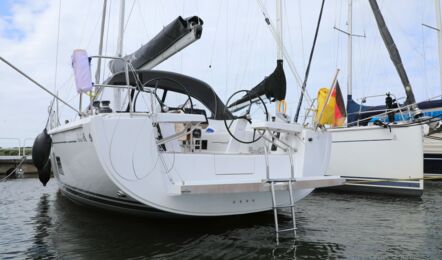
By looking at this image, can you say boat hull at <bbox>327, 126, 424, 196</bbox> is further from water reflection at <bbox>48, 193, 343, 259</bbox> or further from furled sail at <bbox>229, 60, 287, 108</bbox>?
water reflection at <bbox>48, 193, 343, 259</bbox>

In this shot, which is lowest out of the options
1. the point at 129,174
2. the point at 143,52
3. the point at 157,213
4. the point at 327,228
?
the point at 327,228

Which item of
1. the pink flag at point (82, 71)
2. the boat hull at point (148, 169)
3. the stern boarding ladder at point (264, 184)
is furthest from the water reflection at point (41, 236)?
the pink flag at point (82, 71)

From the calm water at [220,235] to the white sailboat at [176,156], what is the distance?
343 mm

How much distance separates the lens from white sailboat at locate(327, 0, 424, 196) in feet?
29.4

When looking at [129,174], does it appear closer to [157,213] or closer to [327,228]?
[157,213]

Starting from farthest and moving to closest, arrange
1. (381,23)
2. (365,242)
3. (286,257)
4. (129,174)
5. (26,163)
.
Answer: (26,163) < (381,23) < (365,242) < (129,174) < (286,257)

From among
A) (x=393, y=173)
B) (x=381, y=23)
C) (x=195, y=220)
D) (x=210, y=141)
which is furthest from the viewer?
(x=381, y=23)

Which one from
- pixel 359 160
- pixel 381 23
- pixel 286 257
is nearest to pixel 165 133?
pixel 286 257

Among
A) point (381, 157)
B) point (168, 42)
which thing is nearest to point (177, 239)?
point (168, 42)

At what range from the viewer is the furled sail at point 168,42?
591 centimetres

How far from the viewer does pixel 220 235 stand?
4883mm

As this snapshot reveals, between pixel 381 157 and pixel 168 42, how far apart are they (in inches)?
245

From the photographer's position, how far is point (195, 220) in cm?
545

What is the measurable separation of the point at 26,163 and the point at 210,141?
559 inches
